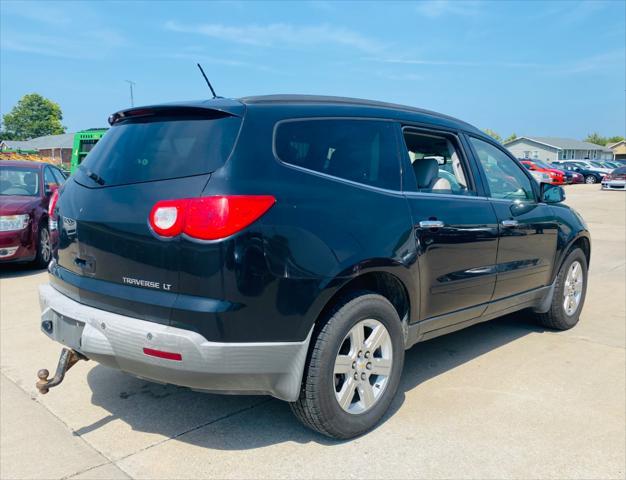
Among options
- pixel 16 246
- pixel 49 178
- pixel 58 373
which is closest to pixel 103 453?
pixel 58 373

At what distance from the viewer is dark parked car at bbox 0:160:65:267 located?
290 inches

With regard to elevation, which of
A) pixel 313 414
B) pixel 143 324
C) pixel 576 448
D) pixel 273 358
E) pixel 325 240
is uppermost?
pixel 325 240

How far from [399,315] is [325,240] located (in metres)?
0.93

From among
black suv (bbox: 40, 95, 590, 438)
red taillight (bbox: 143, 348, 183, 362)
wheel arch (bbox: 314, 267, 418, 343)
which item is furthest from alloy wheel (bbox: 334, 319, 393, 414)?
red taillight (bbox: 143, 348, 183, 362)

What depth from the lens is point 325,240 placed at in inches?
109

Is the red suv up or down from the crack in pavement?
up

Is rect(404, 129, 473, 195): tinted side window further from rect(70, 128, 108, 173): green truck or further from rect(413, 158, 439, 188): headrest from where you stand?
rect(70, 128, 108, 173): green truck

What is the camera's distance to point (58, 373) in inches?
123

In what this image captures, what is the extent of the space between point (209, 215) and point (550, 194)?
135 inches

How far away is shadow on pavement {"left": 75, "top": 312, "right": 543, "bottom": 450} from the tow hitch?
1.03 ft

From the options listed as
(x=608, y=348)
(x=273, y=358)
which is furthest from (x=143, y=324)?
(x=608, y=348)

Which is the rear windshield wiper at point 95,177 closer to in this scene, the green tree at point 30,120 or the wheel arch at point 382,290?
the wheel arch at point 382,290

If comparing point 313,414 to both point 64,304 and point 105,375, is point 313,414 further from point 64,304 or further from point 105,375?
point 105,375

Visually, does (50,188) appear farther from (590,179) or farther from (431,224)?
(590,179)
